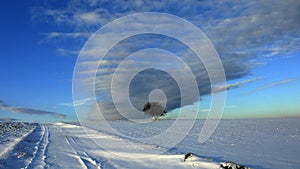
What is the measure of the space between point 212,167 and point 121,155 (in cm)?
753

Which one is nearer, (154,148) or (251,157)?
(251,157)

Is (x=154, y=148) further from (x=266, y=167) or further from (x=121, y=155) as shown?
(x=266, y=167)

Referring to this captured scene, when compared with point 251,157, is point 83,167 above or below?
below

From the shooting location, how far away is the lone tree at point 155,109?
379 feet

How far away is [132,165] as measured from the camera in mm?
16953

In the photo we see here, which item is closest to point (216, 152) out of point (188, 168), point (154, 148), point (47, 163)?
point (154, 148)

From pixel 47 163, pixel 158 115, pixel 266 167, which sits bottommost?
pixel 47 163

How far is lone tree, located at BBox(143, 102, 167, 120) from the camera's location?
116 m

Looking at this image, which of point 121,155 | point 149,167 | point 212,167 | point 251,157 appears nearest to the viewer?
point 212,167

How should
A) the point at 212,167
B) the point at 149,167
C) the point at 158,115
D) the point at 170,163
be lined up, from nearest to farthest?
the point at 212,167, the point at 149,167, the point at 170,163, the point at 158,115

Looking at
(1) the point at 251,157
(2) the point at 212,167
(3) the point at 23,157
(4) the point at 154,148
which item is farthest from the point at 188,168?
(3) the point at 23,157

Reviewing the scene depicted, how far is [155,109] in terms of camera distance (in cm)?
11562

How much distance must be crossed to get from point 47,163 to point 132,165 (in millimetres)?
5043

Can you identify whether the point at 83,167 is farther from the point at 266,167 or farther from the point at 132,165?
the point at 266,167
